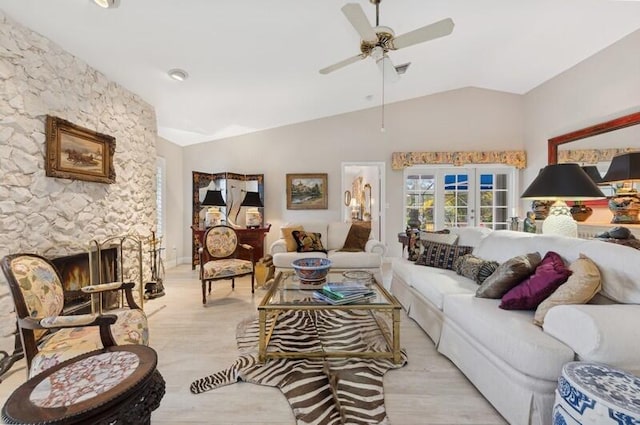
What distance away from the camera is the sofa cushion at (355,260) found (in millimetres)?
3930

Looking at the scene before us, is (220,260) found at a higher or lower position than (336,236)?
lower

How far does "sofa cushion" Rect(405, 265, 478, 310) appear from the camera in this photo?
2.33m

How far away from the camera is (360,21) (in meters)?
2.05

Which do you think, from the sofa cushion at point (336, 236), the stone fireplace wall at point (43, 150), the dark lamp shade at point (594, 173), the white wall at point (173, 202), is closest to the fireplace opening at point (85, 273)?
the stone fireplace wall at point (43, 150)

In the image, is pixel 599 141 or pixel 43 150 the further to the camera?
pixel 599 141

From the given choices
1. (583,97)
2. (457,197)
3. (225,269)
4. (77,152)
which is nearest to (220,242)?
(225,269)

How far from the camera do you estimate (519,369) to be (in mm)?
1450

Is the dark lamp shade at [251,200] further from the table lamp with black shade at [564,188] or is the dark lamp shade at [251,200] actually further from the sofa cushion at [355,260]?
the table lamp with black shade at [564,188]

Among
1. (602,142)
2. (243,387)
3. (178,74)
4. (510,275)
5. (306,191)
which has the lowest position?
(243,387)

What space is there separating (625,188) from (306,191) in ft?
14.3

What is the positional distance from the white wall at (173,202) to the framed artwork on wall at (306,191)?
2140 mm

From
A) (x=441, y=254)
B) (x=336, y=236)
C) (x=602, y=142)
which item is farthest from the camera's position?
(x=336, y=236)

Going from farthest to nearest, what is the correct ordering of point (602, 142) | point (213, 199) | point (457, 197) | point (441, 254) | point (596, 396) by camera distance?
point (457, 197)
point (213, 199)
point (602, 142)
point (441, 254)
point (596, 396)

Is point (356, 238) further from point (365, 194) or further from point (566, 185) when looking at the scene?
point (365, 194)
